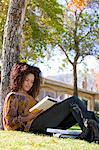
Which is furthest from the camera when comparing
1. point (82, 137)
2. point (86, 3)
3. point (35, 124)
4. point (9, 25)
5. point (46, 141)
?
point (86, 3)

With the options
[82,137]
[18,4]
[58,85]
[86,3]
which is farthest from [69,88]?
[82,137]

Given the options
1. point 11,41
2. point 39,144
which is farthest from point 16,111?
point 11,41

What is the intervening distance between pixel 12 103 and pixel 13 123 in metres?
0.27

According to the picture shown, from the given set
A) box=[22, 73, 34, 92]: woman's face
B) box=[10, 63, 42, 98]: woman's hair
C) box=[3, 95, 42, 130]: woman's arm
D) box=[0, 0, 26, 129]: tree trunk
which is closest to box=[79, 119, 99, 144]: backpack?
box=[3, 95, 42, 130]: woman's arm

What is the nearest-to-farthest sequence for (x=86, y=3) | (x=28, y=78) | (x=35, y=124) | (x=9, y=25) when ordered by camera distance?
(x=35, y=124)
(x=28, y=78)
(x=9, y=25)
(x=86, y=3)

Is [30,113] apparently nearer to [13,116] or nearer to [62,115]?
[13,116]

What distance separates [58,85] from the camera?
33.9m

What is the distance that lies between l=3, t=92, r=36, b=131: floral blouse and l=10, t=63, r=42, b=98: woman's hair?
23cm

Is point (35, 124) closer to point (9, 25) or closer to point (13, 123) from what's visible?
point (13, 123)

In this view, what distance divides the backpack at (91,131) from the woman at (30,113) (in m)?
0.09

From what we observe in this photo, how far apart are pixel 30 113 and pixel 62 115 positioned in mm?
541

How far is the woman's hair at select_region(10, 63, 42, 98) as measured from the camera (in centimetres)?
537

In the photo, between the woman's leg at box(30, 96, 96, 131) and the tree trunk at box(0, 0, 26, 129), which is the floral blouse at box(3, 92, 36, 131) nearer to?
the woman's leg at box(30, 96, 96, 131)

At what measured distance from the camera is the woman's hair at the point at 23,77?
5371 mm
